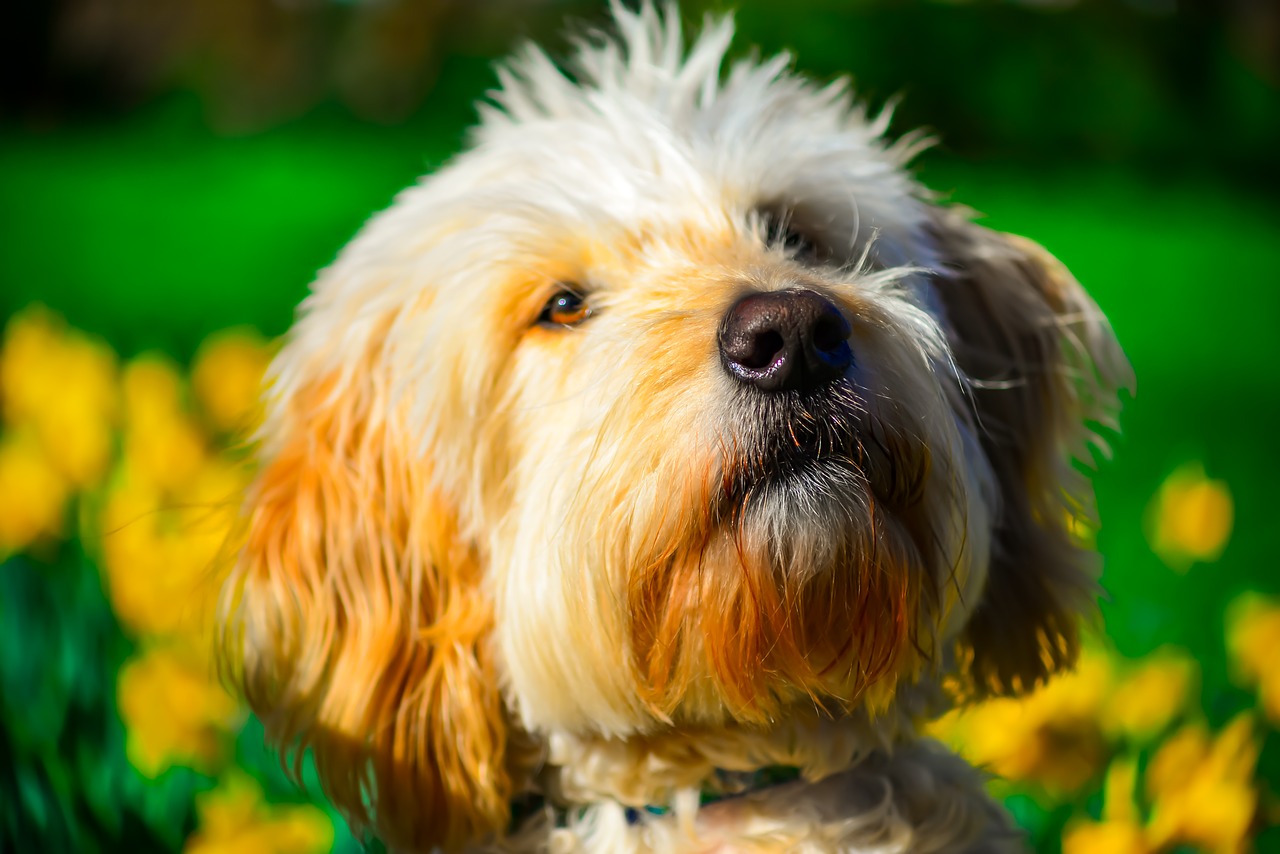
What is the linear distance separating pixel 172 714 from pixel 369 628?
717 mm

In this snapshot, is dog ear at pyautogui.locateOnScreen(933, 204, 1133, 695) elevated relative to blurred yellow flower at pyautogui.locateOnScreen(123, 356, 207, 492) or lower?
elevated

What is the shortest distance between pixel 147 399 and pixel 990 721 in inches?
83.0

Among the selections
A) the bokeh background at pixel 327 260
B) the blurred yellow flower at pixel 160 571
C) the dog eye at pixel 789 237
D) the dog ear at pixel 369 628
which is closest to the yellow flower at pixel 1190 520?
the bokeh background at pixel 327 260

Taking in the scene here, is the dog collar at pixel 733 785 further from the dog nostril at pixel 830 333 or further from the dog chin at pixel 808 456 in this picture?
the dog nostril at pixel 830 333

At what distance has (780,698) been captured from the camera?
1.72 meters

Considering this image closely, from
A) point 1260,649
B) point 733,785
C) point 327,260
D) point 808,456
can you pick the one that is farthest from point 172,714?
point 327,260

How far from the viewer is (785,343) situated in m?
1.56

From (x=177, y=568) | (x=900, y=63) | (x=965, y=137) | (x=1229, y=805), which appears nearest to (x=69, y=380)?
(x=177, y=568)

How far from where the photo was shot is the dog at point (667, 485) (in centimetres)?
160

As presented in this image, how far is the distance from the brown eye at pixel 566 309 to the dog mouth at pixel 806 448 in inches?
17.7

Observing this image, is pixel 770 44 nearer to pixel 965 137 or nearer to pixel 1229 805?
pixel 965 137

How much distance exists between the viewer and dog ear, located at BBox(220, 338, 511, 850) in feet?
6.15

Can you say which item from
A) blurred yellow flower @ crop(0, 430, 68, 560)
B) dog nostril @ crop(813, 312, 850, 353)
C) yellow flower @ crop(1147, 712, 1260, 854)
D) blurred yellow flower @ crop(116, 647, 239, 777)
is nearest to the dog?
dog nostril @ crop(813, 312, 850, 353)

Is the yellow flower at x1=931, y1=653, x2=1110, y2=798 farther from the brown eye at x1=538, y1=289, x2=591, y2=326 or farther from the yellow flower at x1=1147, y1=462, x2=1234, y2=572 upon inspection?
the brown eye at x1=538, y1=289, x2=591, y2=326
